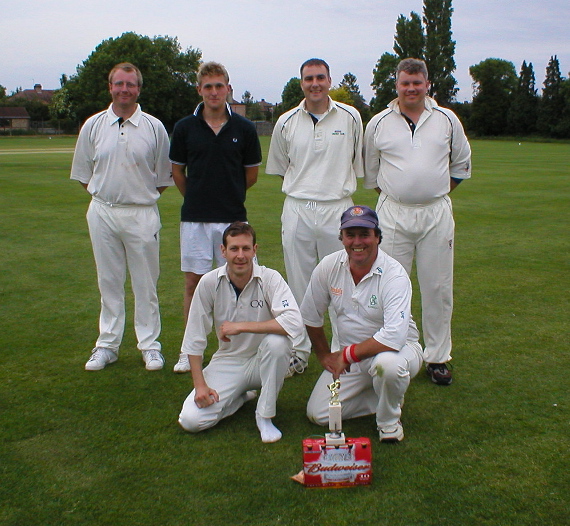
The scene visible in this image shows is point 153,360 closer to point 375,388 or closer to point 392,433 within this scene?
point 375,388

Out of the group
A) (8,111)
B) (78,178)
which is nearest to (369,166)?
(78,178)

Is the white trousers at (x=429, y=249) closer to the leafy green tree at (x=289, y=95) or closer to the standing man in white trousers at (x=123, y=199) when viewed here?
the standing man in white trousers at (x=123, y=199)

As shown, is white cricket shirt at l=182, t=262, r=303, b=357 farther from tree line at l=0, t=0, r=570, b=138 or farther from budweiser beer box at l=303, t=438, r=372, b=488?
tree line at l=0, t=0, r=570, b=138

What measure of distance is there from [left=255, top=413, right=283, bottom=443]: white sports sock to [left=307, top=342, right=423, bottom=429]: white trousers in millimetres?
302

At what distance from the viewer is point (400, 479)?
11.4 feet

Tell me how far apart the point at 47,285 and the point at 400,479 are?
550 centimetres

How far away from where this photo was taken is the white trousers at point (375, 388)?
3.88 meters

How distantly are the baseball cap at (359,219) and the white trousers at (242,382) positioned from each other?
0.84m

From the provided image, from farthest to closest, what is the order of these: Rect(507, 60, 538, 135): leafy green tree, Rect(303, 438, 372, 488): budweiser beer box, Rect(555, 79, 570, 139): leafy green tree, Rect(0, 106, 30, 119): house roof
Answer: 1. Rect(0, 106, 30, 119): house roof
2. Rect(507, 60, 538, 135): leafy green tree
3. Rect(555, 79, 570, 139): leafy green tree
4. Rect(303, 438, 372, 488): budweiser beer box

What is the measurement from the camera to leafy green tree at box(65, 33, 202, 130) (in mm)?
68750

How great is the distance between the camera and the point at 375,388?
13.0 ft

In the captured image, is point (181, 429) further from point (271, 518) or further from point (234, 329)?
point (271, 518)

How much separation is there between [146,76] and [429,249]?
71.0 m

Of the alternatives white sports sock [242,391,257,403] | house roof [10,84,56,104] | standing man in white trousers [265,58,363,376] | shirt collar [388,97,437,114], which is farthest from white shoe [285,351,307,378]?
house roof [10,84,56,104]
